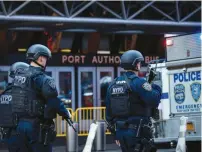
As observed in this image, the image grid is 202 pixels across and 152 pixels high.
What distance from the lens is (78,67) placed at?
24.0 m

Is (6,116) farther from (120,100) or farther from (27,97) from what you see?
(120,100)

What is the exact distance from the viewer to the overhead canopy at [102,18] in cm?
1836

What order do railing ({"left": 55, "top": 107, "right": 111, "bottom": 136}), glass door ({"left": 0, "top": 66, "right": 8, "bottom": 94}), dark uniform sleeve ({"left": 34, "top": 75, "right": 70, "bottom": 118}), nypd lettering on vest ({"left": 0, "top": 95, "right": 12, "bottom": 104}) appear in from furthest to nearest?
glass door ({"left": 0, "top": 66, "right": 8, "bottom": 94})
railing ({"left": 55, "top": 107, "right": 111, "bottom": 136})
nypd lettering on vest ({"left": 0, "top": 95, "right": 12, "bottom": 104})
dark uniform sleeve ({"left": 34, "top": 75, "right": 70, "bottom": 118})

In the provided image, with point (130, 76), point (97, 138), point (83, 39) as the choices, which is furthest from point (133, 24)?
point (130, 76)

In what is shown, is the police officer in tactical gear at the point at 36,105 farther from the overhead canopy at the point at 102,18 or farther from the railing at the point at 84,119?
the railing at the point at 84,119

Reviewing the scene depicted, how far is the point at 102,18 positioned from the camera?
757 inches

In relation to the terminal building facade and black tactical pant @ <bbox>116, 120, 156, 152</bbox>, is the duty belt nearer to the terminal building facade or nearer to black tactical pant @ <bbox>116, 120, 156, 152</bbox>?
black tactical pant @ <bbox>116, 120, 156, 152</bbox>

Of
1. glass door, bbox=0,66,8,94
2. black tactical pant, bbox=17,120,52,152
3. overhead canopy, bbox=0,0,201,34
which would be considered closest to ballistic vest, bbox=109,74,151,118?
black tactical pant, bbox=17,120,52,152

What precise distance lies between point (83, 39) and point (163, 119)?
11124mm

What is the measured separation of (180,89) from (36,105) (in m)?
6.59

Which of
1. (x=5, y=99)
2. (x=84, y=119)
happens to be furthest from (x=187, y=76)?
(x=84, y=119)

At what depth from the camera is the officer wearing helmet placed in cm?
792

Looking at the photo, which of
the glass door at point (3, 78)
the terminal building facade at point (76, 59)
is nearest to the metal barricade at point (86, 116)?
the terminal building facade at point (76, 59)

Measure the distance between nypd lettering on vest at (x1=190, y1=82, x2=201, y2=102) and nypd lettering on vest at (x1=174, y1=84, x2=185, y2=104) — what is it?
0.35 meters
